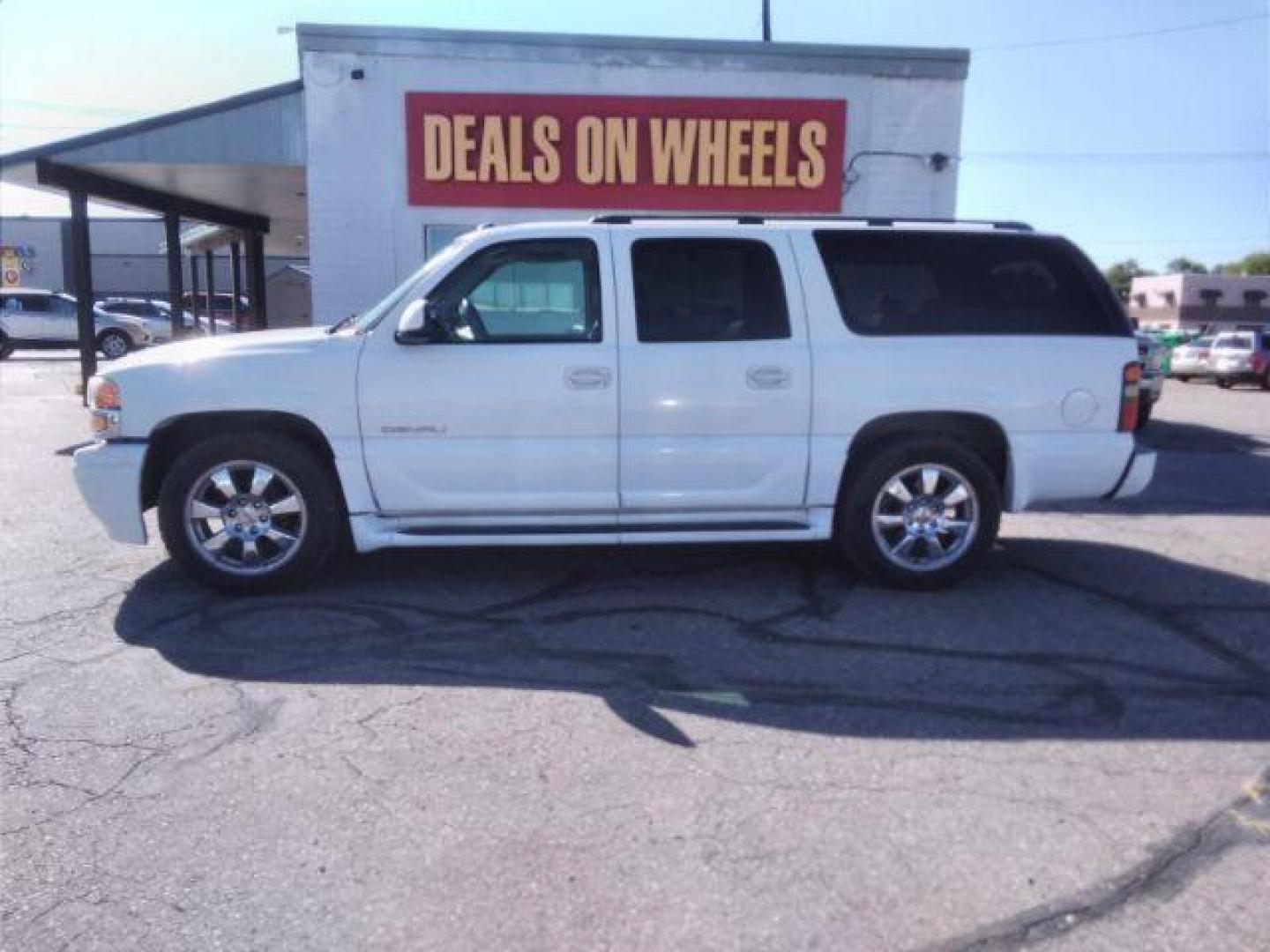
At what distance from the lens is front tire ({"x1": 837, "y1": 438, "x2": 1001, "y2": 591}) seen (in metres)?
5.67

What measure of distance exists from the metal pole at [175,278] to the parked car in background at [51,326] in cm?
1140

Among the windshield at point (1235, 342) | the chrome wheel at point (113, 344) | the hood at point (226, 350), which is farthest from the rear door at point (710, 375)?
the chrome wheel at point (113, 344)

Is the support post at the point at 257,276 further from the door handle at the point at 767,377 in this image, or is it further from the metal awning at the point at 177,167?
the door handle at the point at 767,377

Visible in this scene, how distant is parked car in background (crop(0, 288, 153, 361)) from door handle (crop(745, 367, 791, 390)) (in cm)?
2661

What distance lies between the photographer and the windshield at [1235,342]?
84.4ft

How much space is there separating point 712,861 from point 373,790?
1170 mm

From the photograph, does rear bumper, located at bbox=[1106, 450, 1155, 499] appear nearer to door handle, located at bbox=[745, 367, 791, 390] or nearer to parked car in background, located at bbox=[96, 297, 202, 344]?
door handle, located at bbox=[745, 367, 791, 390]

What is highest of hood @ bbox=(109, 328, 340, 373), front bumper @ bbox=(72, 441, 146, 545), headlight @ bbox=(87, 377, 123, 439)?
hood @ bbox=(109, 328, 340, 373)

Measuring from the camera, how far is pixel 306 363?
5324mm

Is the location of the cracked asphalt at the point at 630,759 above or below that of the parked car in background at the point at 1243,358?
below

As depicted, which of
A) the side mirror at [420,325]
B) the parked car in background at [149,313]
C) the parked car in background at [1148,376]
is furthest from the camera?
the parked car in background at [149,313]

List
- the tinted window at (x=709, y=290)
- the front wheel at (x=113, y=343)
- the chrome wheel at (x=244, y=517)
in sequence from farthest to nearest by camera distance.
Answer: the front wheel at (x=113, y=343) → the tinted window at (x=709, y=290) → the chrome wheel at (x=244, y=517)

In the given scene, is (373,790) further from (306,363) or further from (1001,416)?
(1001,416)

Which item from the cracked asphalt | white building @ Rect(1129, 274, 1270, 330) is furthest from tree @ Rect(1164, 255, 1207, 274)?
the cracked asphalt
